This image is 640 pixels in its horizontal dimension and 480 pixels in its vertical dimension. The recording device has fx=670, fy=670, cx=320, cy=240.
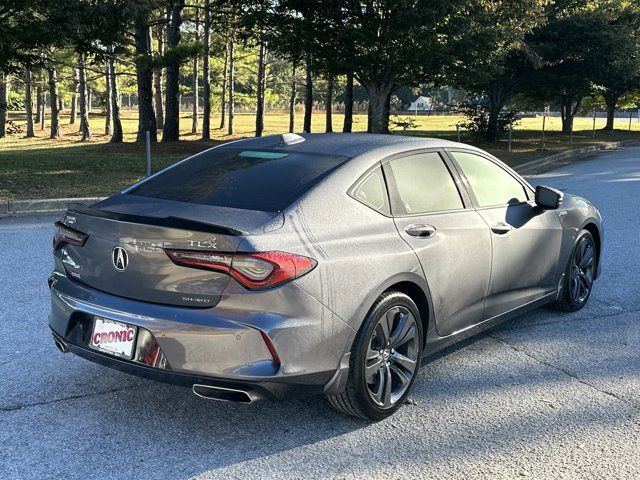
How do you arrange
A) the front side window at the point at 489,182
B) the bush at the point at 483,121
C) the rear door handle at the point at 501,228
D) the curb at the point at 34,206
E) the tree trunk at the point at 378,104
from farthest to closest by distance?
1. the bush at the point at 483,121
2. the tree trunk at the point at 378,104
3. the curb at the point at 34,206
4. the front side window at the point at 489,182
5. the rear door handle at the point at 501,228

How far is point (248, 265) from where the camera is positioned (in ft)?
10.2

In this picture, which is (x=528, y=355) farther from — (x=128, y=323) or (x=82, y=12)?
(x=82, y=12)

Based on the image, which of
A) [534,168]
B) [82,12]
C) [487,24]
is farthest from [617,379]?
[487,24]

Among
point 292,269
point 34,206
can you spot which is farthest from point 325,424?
point 34,206

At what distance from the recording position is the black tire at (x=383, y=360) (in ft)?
11.5

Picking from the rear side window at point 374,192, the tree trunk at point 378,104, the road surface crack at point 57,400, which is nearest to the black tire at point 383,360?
the rear side window at point 374,192

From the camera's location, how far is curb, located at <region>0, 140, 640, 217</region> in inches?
417

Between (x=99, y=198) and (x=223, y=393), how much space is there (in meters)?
9.09

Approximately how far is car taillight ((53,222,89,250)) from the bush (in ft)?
96.5

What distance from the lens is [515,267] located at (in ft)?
15.6

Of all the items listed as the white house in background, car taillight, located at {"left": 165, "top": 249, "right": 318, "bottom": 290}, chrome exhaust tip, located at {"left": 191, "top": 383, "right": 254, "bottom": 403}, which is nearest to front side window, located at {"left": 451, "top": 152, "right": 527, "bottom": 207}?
car taillight, located at {"left": 165, "top": 249, "right": 318, "bottom": 290}

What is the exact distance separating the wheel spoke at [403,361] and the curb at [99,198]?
7201 mm

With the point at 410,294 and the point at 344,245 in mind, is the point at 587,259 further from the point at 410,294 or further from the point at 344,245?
the point at 344,245

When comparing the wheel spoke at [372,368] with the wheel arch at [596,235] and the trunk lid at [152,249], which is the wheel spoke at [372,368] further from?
the wheel arch at [596,235]
